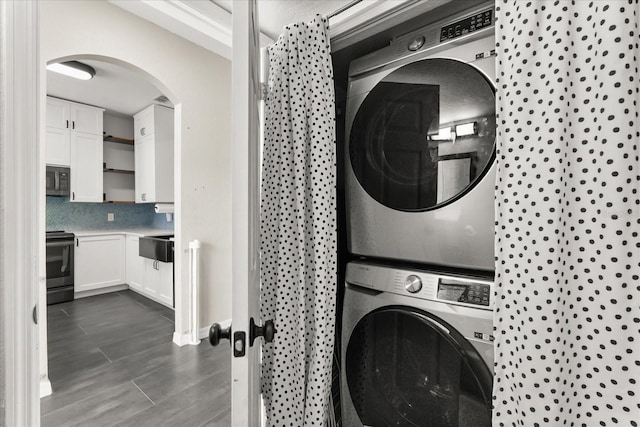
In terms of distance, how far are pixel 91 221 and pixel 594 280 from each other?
558 centimetres

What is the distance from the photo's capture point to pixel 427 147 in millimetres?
952

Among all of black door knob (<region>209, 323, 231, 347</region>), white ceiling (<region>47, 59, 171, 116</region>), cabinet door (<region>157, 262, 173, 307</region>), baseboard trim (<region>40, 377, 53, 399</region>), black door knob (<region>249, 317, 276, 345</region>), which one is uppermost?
white ceiling (<region>47, 59, 171, 116</region>)

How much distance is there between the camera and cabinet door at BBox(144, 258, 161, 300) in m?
3.75

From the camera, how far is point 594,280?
59cm

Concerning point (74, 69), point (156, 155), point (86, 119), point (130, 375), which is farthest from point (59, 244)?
point (130, 375)

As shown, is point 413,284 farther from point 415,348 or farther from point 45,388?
point 45,388

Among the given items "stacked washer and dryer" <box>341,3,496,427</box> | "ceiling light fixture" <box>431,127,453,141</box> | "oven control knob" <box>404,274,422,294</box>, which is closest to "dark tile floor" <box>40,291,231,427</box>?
"stacked washer and dryer" <box>341,3,496,427</box>

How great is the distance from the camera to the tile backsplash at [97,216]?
4.14 metres

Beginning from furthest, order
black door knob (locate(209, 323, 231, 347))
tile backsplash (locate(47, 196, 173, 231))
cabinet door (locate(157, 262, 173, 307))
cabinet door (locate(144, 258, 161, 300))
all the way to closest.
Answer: tile backsplash (locate(47, 196, 173, 231))
cabinet door (locate(144, 258, 161, 300))
cabinet door (locate(157, 262, 173, 307))
black door knob (locate(209, 323, 231, 347))

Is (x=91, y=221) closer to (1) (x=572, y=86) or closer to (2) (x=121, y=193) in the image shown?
(2) (x=121, y=193)

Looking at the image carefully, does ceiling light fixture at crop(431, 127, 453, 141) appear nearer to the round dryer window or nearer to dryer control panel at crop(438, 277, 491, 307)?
the round dryer window

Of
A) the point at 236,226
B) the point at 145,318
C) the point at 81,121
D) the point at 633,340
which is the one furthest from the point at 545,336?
the point at 81,121

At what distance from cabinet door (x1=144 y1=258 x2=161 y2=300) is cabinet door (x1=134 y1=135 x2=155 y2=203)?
2.89 feet

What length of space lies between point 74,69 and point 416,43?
11.7 feet
